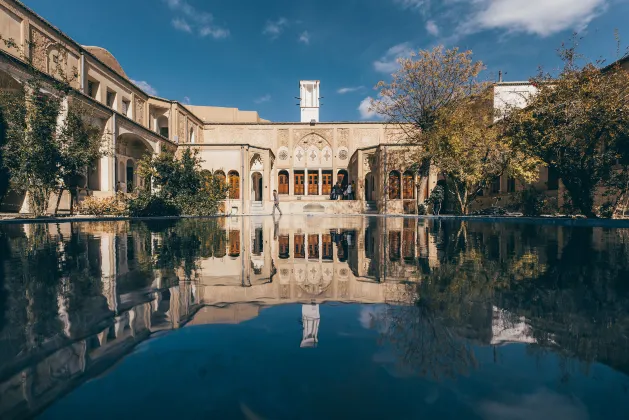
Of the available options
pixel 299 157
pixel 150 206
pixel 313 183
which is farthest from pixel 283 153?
pixel 150 206

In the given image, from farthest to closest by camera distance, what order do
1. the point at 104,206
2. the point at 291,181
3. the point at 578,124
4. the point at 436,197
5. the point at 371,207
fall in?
the point at 291,181 → the point at 371,207 → the point at 436,197 → the point at 104,206 → the point at 578,124

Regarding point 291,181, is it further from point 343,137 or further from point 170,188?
point 170,188

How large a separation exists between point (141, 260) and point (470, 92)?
17747mm

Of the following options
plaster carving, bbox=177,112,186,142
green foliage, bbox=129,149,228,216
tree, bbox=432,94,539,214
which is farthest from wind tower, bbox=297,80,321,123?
green foliage, bbox=129,149,228,216

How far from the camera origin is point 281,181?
1211 inches

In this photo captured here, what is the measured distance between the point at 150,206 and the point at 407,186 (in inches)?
688

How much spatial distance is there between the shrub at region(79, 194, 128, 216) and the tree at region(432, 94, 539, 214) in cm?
1430

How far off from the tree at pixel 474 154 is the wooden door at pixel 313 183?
55.2ft

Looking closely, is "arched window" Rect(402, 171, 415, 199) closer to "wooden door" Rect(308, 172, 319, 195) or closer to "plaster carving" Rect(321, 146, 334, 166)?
"plaster carving" Rect(321, 146, 334, 166)

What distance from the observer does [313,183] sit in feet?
100

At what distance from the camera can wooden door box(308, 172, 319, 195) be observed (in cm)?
3045

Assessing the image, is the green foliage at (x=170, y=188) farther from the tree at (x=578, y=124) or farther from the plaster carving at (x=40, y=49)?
the tree at (x=578, y=124)

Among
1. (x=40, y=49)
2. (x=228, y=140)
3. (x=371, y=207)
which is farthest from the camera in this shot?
(x=228, y=140)

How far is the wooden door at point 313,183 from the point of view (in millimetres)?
30453
